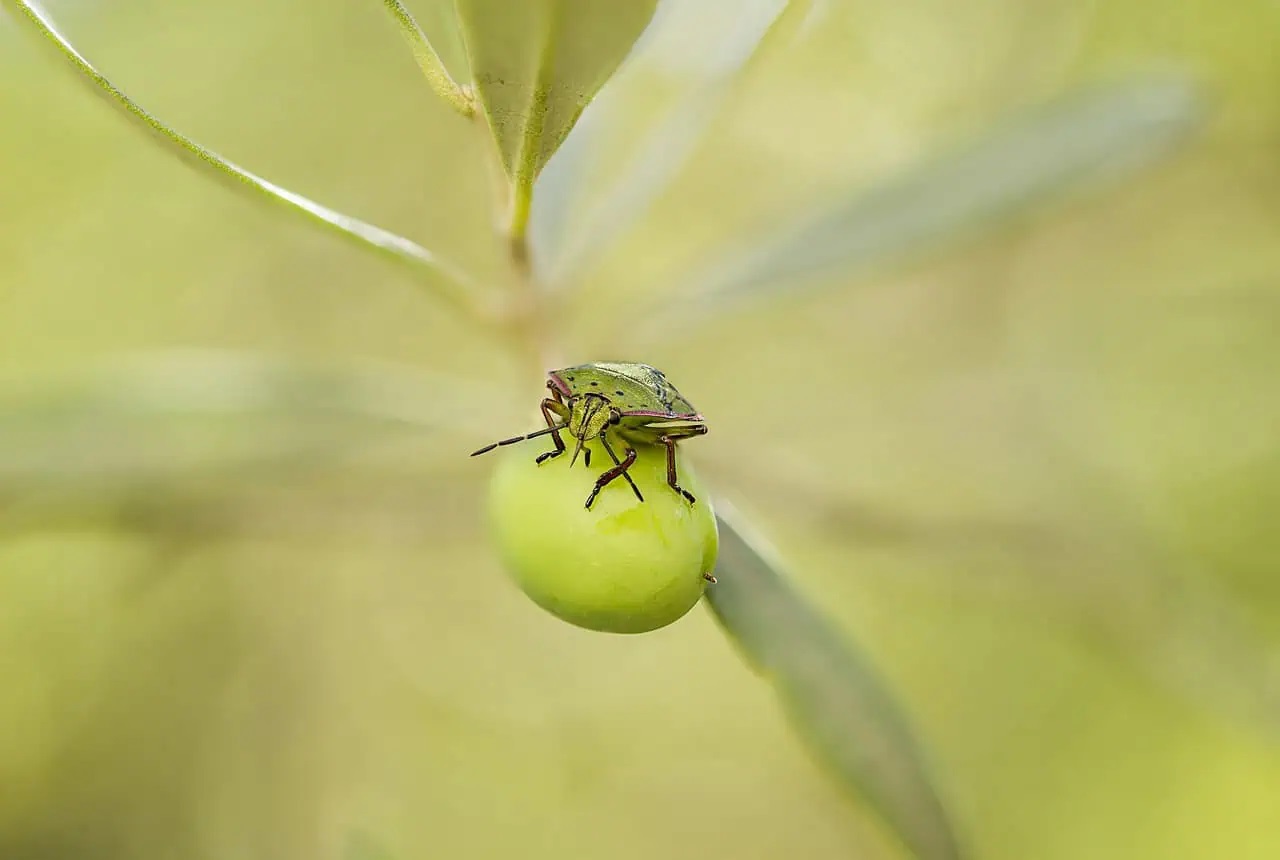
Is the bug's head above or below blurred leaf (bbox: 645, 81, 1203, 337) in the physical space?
below

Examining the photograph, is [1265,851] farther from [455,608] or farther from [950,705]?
[455,608]

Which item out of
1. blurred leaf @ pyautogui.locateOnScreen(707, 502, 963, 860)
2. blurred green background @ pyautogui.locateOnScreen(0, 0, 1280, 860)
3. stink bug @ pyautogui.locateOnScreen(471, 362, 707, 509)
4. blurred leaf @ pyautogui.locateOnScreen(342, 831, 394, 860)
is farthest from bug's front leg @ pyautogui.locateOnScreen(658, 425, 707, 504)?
blurred green background @ pyautogui.locateOnScreen(0, 0, 1280, 860)

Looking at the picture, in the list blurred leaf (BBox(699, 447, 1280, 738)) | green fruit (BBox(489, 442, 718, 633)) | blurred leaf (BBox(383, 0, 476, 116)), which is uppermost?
blurred leaf (BBox(383, 0, 476, 116))

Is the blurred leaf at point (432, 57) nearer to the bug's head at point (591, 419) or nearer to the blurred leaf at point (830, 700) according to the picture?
the bug's head at point (591, 419)

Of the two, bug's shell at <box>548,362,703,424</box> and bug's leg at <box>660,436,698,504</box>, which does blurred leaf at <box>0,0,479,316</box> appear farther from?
bug's leg at <box>660,436,698,504</box>

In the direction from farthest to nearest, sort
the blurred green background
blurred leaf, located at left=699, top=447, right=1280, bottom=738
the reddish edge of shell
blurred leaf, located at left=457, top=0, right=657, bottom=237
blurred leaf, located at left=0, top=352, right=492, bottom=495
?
the blurred green background, blurred leaf, located at left=699, top=447, right=1280, bottom=738, blurred leaf, located at left=0, top=352, right=492, bottom=495, the reddish edge of shell, blurred leaf, located at left=457, top=0, right=657, bottom=237

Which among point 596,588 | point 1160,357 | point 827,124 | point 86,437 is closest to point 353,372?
point 86,437

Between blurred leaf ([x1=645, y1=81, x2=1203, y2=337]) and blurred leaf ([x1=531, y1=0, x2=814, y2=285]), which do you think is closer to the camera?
blurred leaf ([x1=531, y1=0, x2=814, y2=285])

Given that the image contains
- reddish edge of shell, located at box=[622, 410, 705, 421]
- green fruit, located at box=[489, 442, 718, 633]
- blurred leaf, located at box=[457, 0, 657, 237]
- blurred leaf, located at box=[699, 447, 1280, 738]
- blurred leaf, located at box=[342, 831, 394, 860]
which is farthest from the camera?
blurred leaf, located at box=[699, 447, 1280, 738]
